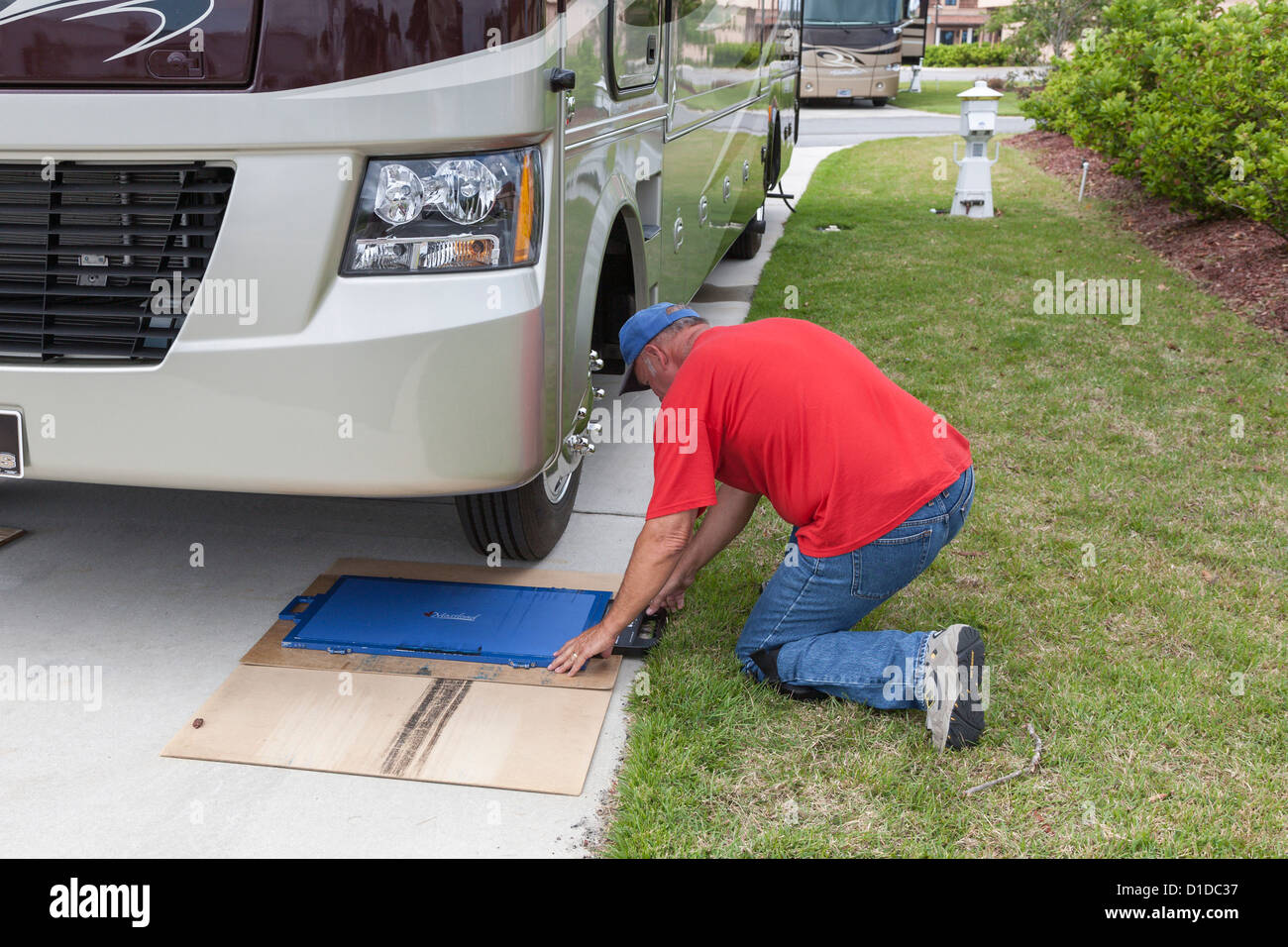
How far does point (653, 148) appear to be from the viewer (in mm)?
3906

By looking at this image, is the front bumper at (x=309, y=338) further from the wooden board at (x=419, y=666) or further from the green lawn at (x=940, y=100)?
the green lawn at (x=940, y=100)

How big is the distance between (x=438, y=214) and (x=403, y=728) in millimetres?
1255

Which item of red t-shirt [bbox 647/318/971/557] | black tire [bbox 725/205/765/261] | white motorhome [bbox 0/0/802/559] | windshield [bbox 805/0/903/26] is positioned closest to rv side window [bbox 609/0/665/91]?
white motorhome [bbox 0/0/802/559]

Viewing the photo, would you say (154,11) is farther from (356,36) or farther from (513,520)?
(513,520)

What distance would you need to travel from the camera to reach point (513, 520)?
3.42 metres

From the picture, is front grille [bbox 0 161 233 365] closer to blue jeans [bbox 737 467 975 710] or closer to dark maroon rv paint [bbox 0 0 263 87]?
dark maroon rv paint [bbox 0 0 263 87]

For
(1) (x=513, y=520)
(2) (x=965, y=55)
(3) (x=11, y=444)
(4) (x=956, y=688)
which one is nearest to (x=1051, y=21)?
(2) (x=965, y=55)

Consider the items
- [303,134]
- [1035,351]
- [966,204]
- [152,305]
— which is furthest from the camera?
[966,204]

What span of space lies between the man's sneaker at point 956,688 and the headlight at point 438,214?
1.40m

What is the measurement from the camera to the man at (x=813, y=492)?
8.76 feet

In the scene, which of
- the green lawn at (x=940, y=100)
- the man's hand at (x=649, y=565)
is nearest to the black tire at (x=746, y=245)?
the man's hand at (x=649, y=565)

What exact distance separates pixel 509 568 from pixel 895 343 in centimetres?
336
